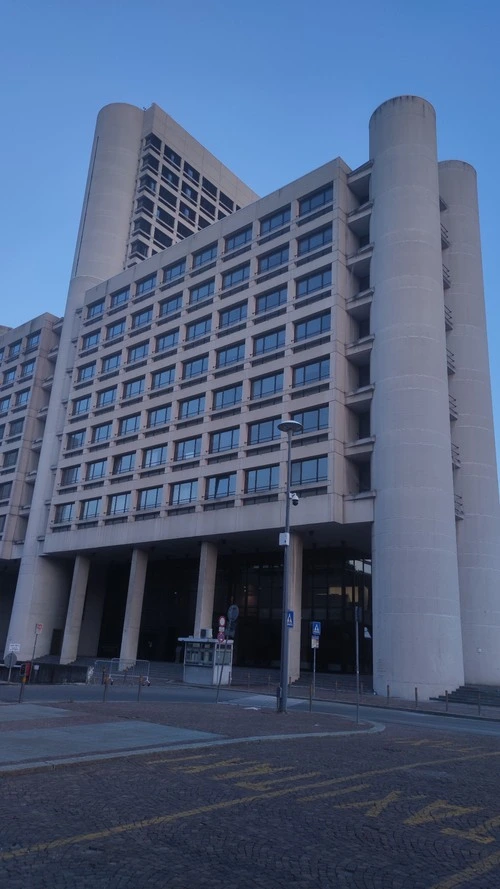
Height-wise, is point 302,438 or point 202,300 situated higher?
point 202,300

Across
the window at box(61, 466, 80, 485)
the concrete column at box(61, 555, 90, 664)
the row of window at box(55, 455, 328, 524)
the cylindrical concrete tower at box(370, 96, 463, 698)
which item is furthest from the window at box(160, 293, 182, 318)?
the concrete column at box(61, 555, 90, 664)

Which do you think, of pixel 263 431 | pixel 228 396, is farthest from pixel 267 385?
pixel 228 396

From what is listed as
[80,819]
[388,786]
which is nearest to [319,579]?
[388,786]

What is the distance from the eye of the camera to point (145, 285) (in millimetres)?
64625

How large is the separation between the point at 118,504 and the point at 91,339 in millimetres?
20239

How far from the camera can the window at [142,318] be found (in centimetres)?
6247

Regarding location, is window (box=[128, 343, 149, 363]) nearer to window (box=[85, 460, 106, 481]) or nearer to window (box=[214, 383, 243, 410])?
window (box=[85, 460, 106, 481])

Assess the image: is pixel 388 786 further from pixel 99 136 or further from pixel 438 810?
pixel 99 136

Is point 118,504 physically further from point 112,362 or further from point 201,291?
point 201,291

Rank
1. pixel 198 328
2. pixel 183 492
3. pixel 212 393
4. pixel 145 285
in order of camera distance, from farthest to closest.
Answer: pixel 145 285
pixel 198 328
pixel 212 393
pixel 183 492

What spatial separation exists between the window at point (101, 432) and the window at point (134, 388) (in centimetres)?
348

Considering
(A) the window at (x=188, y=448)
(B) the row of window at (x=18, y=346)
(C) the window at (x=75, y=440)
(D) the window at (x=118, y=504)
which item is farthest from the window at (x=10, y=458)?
(A) the window at (x=188, y=448)

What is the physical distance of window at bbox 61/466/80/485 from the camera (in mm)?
62894

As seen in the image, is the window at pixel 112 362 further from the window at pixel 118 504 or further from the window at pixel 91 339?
the window at pixel 118 504
